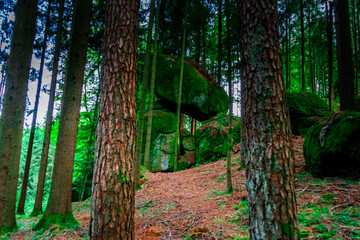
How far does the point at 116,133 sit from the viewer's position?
288cm

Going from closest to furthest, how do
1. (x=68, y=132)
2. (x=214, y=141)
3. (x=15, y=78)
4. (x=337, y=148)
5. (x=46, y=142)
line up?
1. (x=15, y=78)
2. (x=337, y=148)
3. (x=68, y=132)
4. (x=46, y=142)
5. (x=214, y=141)

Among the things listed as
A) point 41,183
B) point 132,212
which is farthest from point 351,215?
point 41,183

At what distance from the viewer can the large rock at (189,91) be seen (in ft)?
45.9

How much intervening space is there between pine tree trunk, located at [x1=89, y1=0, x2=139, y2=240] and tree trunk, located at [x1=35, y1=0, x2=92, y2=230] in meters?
2.88

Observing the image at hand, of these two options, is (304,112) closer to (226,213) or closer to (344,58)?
(344,58)

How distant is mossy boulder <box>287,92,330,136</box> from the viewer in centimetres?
933

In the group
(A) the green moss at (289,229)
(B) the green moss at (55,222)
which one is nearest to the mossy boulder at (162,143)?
(B) the green moss at (55,222)

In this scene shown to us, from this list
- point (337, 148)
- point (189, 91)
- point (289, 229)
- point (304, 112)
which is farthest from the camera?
point (189, 91)

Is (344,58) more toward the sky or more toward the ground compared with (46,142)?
more toward the sky

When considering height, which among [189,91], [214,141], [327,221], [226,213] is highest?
[189,91]

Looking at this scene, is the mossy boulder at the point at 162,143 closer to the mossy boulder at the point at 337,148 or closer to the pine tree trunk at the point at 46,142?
the pine tree trunk at the point at 46,142

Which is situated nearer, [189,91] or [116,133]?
[116,133]

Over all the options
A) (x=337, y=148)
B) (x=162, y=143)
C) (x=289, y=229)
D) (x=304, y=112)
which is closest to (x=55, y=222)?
(x=289, y=229)

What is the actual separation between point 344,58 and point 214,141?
263 inches
